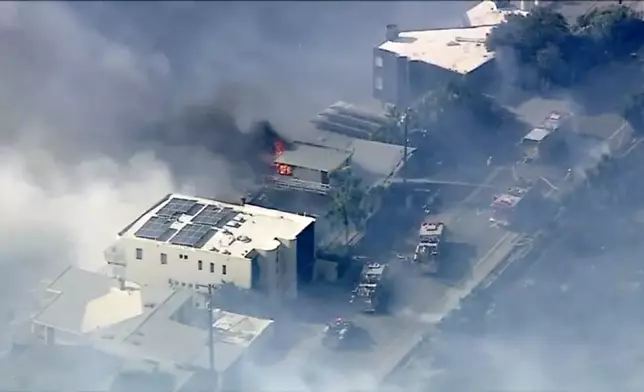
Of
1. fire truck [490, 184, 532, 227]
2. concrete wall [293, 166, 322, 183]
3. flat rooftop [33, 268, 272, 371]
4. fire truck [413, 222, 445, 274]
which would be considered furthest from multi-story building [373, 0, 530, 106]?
flat rooftop [33, 268, 272, 371]

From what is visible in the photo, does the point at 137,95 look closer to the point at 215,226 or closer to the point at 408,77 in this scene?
the point at 408,77

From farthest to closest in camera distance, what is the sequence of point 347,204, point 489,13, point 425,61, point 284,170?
point 489,13
point 425,61
point 284,170
point 347,204

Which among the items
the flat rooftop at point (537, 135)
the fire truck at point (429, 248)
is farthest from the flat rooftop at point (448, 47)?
the fire truck at point (429, 248)

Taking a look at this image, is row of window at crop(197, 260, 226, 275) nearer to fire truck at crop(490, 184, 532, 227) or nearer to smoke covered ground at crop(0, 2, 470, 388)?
smoke covered ground at crop(0, 2, 470, 388)

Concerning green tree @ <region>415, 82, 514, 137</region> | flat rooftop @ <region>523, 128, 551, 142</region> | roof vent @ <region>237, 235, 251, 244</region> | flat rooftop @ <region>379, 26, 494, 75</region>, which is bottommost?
roof vent @ <region>237, 235, 251, 244</region>

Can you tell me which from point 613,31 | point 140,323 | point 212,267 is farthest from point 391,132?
point 140,323

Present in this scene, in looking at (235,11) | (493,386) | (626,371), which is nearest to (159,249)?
(493,386)

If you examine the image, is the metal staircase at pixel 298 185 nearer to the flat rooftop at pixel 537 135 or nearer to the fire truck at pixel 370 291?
the fire truck at pixel 370 291
